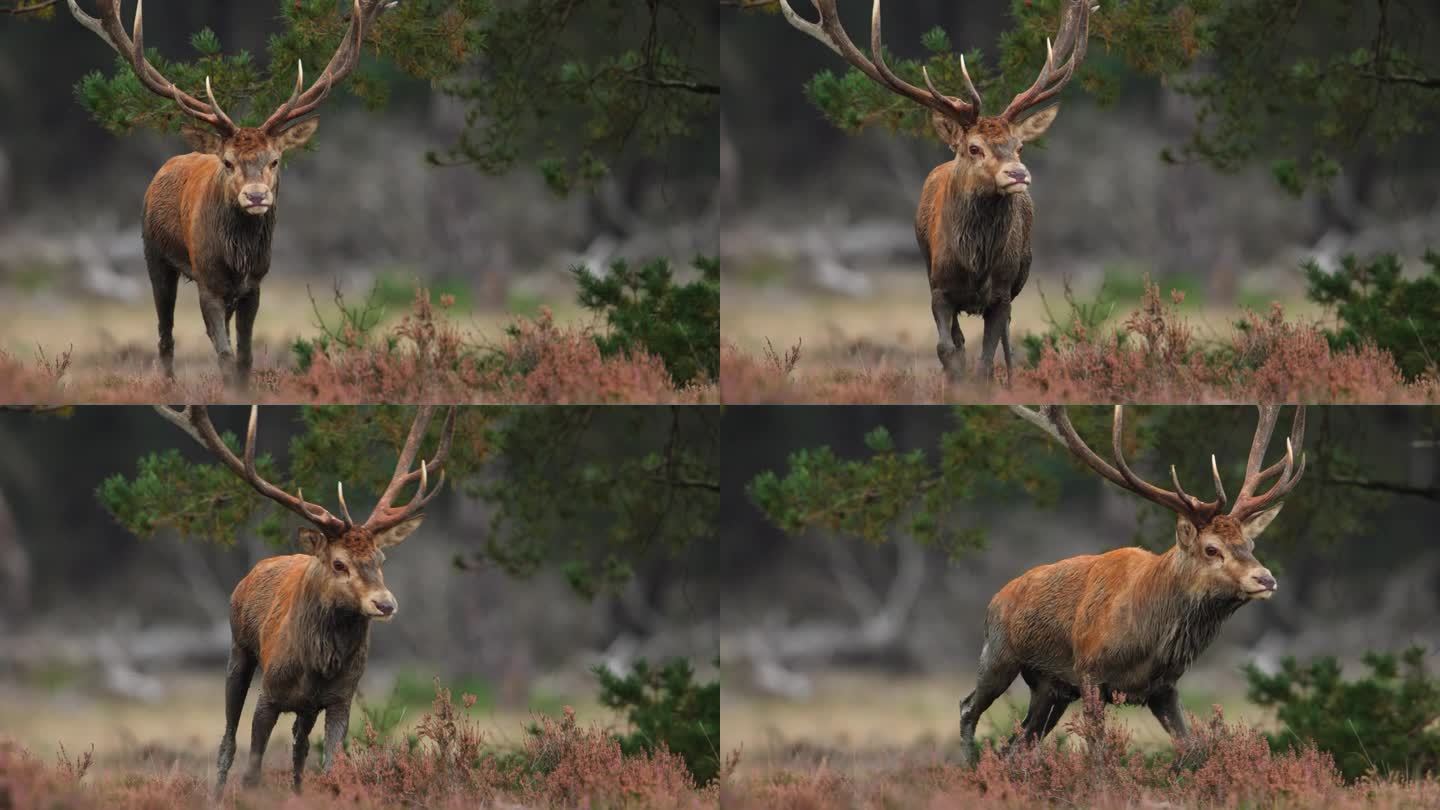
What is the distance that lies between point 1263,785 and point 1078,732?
1010 millimetres

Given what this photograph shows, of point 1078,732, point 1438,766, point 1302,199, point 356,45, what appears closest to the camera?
point 1078,732

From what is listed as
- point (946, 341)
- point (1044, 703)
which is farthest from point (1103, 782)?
point (946, 341)

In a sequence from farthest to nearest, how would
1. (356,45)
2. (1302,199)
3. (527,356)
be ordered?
(1302,199) → (527,356) → (356,45)

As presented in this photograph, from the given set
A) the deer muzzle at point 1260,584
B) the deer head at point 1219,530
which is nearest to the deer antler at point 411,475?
the deer head at point 1219,530

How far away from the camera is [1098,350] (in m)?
13.0

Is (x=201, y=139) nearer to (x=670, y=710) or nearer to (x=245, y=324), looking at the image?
(x=245, y=324)

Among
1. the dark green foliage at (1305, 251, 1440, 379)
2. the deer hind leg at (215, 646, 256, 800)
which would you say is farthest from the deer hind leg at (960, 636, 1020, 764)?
the deer hind leg at (215, 646, 256, 800)

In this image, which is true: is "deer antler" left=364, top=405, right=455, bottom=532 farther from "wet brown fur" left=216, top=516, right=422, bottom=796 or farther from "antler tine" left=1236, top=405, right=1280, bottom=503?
"antler tine" left=1236, top=405, right=1280, bottom=503

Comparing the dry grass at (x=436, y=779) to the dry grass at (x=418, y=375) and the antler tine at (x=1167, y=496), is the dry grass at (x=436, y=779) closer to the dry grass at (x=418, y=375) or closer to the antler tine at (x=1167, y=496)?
the dry grass at (x=418, y=375)

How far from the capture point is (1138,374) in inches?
501

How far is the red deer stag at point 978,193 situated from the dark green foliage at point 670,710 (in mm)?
2601

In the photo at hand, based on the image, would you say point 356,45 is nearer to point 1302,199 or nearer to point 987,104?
point 987,104

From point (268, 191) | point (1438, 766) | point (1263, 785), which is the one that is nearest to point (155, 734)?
point (268, 191)

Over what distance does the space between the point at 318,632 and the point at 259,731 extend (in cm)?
66
